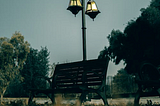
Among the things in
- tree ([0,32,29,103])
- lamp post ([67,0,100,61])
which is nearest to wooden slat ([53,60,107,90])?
lamp post ([67,0,100,61])

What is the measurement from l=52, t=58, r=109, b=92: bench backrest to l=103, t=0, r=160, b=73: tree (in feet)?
56.9

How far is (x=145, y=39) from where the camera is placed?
82.2ft

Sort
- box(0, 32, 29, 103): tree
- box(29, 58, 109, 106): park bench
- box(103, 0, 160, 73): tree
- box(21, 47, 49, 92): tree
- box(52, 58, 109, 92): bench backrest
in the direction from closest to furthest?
box(29, 58, 109, 106): park bench < box(52, 58, 109, 92): bench backrest < box(103, 0, 160, 73): tree < box(0, 32, 29, 103): tree < box(21, 47, 49, 92): tree

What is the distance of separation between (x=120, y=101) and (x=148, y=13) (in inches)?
916

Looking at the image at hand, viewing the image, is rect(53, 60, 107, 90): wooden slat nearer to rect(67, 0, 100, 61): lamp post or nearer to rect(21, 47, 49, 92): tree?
rect(67, 0, 100, 61): lamp post

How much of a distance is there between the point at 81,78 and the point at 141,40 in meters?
19.2

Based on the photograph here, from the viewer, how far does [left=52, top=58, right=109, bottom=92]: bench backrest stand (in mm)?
6305

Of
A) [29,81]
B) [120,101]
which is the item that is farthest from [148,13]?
[29,81]

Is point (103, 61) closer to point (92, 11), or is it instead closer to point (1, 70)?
point (92, 11)

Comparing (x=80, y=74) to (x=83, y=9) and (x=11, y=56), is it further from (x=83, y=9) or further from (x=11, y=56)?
(x=11, y=56)

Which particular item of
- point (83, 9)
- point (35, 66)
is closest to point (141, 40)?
point (83, 9)

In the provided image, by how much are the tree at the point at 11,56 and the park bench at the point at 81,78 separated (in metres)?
39.1

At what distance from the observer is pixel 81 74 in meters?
7.16

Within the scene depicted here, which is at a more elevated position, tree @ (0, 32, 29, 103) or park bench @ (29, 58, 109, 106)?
tree @ (0, 32, 29, 103)
